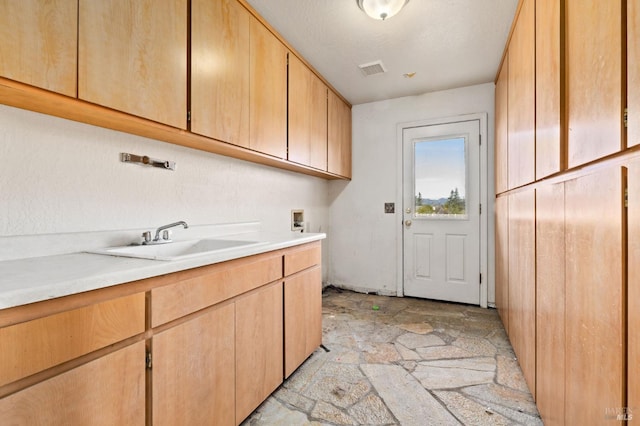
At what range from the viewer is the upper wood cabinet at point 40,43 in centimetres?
94

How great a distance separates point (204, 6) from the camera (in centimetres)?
160

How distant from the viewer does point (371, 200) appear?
3.79 m

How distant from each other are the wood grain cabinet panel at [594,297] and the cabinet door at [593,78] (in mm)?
105

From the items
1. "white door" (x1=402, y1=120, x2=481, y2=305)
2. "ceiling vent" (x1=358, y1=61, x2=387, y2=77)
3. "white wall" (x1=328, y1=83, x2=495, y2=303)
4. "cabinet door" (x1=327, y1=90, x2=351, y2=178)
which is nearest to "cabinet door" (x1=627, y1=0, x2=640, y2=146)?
"ceiling vent" (x1=358, y1=61, x2=387, y2=77)

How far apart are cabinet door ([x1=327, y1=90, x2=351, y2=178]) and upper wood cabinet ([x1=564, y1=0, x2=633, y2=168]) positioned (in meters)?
2.27

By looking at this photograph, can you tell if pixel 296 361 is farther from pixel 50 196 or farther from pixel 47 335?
pixel 50 196

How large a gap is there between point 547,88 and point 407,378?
183 cm

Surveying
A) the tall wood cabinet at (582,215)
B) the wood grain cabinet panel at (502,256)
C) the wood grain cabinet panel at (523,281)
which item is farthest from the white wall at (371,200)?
the tall wood cabinet at (582,215)

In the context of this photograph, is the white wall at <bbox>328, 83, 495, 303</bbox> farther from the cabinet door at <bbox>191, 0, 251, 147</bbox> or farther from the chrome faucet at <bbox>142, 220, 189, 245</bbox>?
the chrome faucet at <bbox>142, 220, 189, 245</bbox>

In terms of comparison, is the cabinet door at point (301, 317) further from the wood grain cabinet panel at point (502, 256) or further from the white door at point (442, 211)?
the white door at point (442, 211)

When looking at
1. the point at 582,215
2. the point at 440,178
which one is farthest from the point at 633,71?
the point at 440,178

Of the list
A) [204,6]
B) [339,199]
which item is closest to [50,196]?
[204,6]

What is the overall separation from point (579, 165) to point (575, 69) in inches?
14.3

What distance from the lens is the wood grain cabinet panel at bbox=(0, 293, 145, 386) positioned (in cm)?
70
